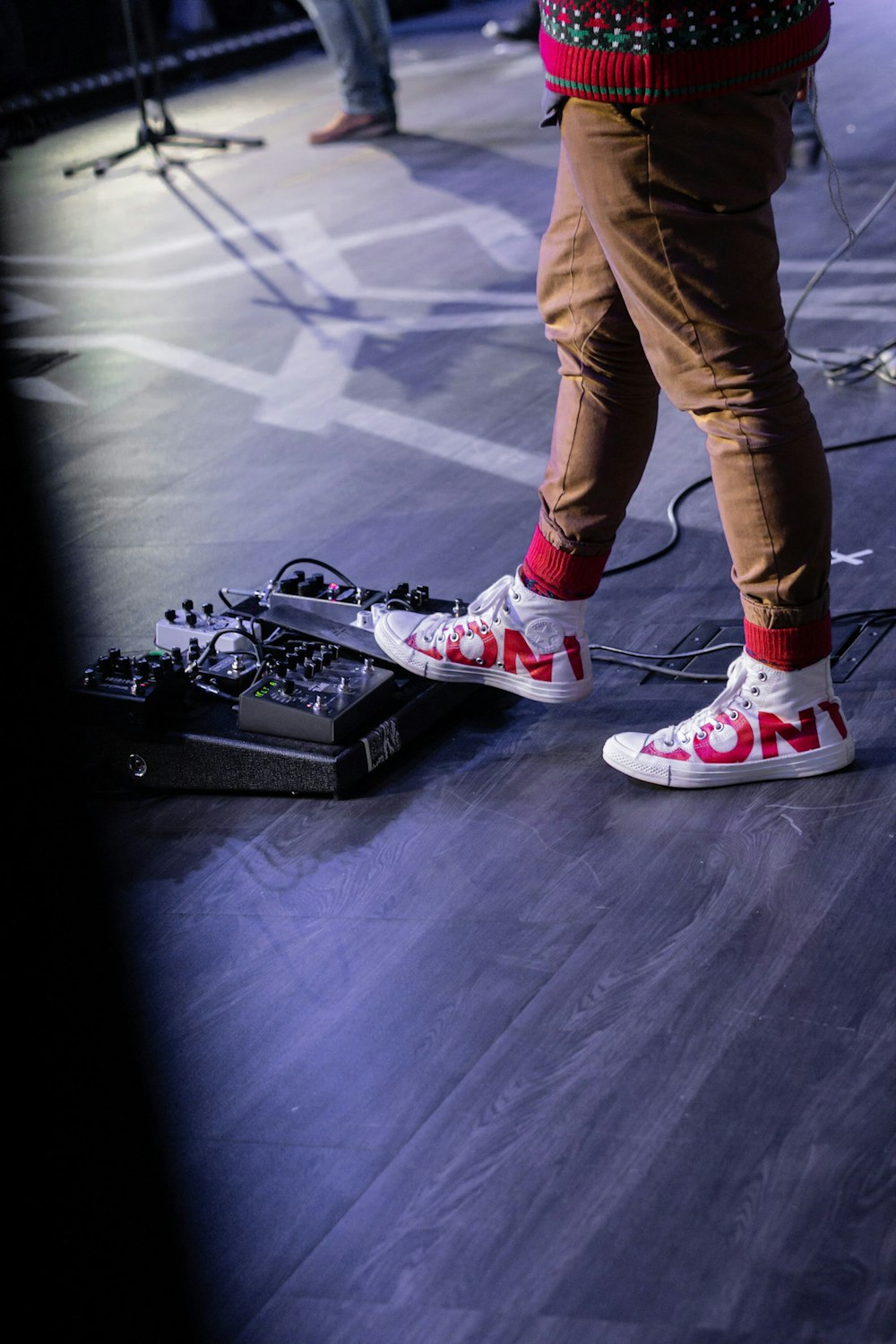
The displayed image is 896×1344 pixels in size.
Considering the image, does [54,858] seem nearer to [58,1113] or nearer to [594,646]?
[58,1113]

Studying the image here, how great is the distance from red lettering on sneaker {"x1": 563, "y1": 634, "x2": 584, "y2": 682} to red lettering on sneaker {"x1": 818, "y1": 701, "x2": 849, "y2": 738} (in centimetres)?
30

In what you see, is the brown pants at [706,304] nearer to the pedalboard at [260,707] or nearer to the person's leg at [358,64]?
the pedalboard at [260,707]

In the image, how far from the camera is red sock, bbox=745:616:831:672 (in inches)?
60.5

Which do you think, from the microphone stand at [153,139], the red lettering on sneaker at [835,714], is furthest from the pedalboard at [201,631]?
the microphone stand at [153,139]

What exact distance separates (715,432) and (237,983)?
0.72 m

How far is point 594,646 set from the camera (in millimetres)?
1949

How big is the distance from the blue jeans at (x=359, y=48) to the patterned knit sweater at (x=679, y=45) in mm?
4251

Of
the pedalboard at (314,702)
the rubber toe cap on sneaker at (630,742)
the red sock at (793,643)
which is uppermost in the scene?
the red sock at (793,643)

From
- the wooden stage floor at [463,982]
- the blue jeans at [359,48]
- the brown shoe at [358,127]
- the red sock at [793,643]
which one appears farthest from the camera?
the brown shoe at [358,127]

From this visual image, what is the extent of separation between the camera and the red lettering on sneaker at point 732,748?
62.2 inches

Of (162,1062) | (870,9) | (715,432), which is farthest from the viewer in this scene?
(870,9)

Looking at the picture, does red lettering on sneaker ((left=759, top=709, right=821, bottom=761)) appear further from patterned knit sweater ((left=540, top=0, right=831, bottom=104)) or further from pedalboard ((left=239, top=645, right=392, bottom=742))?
patterned knit sweater ((left=540, top=0, right=831, bottom=104))

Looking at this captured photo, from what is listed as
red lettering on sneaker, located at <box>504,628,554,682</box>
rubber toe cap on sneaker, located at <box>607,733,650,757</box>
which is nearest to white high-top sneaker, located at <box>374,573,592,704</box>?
red lettering on sneaker, located at <box>504,628,554,682</box>

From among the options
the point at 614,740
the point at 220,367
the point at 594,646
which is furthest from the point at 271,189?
the point at 614,740
